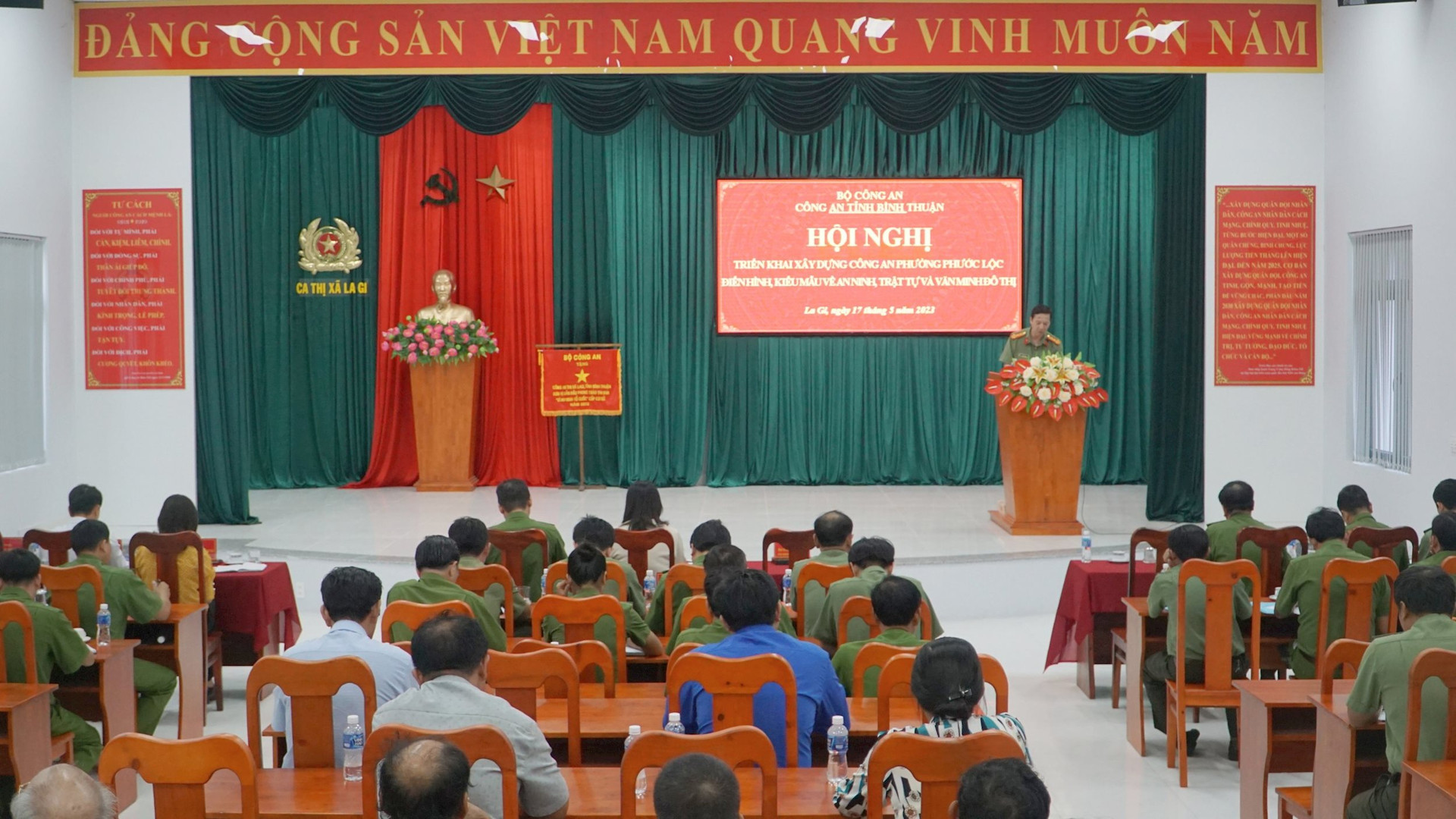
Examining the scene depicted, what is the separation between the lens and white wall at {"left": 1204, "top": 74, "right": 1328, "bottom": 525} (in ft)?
31.3

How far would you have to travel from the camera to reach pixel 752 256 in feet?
41.8

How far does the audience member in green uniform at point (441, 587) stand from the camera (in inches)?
184

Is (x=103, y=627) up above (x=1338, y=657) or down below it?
below

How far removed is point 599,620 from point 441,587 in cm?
53

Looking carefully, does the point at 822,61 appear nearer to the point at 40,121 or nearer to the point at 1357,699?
the point at 40,121

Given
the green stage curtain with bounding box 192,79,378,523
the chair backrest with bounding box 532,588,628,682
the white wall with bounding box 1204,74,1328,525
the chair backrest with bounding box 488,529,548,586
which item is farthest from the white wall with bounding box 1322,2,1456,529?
the green stage curtain with bounding box 192,79,378,523

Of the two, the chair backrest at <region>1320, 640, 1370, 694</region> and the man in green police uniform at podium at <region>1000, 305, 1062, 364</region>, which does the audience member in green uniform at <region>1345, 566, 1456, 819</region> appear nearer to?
the chair backrest at <region>1320, 640, 1370, 694</region>

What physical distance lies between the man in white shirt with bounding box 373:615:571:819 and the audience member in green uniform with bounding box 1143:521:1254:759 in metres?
2.86

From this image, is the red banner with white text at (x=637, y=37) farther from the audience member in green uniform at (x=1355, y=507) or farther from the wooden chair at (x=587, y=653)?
the wooden chair at (x=587, y=653)

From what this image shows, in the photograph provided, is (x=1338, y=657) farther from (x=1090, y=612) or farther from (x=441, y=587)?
(x=441, y=587)

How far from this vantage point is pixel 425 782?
234 centimetres

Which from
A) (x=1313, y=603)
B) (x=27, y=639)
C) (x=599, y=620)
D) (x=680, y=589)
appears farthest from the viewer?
(x=680, y=589)

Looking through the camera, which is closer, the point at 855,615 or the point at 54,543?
the point at 855,615

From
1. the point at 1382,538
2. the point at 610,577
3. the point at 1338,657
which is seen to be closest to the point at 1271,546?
the point at 1382,538
